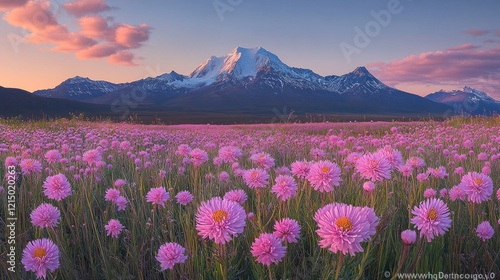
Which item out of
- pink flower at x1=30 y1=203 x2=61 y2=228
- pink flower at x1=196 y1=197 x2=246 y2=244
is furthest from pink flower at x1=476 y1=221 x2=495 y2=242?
pink flower at x1=30 y1=203 x2=61 y2=228

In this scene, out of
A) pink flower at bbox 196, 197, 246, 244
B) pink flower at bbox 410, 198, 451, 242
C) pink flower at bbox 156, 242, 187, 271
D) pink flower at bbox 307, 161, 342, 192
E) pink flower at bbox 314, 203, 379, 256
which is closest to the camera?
pink flower at bbox 314, 203, 379, 256

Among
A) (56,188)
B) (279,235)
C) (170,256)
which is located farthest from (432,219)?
(56,188)

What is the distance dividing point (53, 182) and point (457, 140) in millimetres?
7546

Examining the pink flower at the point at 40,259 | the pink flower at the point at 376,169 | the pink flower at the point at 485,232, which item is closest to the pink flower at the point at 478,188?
the pink flower at the point at 485,232

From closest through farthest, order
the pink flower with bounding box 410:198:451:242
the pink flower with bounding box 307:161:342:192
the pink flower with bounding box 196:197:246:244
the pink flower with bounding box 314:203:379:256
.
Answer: the pink flower with bounding box 314:203:379:256 < the pink flower with bounding box 196:197:246:244 < the pink flower with bounding box 410:198:451:242 < the pink flower with bounding box 307:161:342:192

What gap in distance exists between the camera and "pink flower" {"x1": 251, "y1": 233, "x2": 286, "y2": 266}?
162cm

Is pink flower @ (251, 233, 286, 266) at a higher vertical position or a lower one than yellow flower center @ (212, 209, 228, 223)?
lower

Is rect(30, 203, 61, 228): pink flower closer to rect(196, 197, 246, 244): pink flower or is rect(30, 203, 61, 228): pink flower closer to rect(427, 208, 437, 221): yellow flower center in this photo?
rect(196, 197, 246, 244): pink flower

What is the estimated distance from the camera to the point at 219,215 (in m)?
1.59

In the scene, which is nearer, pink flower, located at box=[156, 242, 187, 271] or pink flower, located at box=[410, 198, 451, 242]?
Answer: pink flower, located at box=[410, 198, 451, 242]

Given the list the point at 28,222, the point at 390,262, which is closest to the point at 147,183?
the point at 28,222

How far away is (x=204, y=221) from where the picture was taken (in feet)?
5.28

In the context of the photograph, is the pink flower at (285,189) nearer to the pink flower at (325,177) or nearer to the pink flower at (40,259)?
the pink flower at (325,177)

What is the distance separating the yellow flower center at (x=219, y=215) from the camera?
5.16 ft
